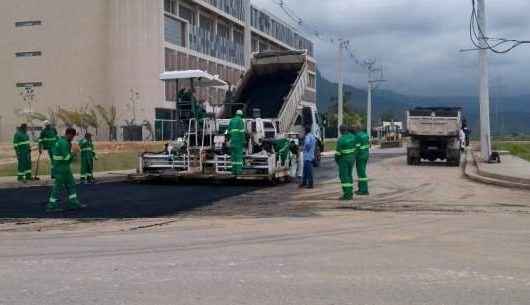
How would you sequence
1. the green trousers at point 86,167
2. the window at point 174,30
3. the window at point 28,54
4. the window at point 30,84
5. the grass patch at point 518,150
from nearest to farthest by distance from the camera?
the green trousers at point 86,167
the grass patch at point 518,150
the window at point 28,54
the window at point 30,84
the window at point 174,30

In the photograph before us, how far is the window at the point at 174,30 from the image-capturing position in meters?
61.4

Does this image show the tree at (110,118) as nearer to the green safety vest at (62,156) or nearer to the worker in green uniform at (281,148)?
the worker in green uniform at (281,148)

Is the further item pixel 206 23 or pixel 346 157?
pixel 206 23

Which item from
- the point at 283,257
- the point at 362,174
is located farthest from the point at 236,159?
the point at 283,257

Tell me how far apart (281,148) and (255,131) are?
946mm

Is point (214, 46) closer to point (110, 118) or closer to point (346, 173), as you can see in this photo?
point (110, 118)

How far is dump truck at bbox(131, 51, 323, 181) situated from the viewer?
19.3m

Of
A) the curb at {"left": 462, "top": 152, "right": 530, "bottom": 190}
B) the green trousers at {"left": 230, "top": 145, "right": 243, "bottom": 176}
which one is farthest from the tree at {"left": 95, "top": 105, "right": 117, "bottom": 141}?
the green trousers at {"left": 230, "top": 145, "right": 243, "bottom": 176}

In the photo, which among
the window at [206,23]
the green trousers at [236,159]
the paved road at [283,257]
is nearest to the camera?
the paved road at [283,257]

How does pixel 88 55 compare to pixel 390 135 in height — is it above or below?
above

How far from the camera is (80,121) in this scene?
172 feet

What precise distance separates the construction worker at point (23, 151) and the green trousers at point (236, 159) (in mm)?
6582

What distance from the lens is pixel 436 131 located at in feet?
90.1

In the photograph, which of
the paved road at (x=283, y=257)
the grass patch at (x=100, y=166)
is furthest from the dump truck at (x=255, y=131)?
the grass patch at (x=100, y=166)
